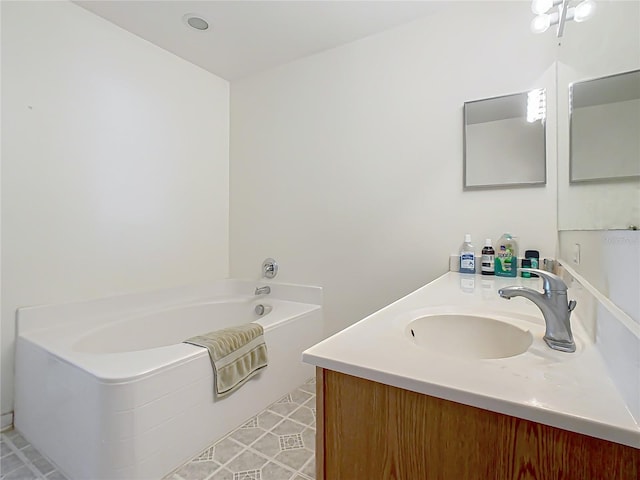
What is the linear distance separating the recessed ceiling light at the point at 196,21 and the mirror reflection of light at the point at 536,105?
78.1 inches

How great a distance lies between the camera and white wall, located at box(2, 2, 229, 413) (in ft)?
5.48

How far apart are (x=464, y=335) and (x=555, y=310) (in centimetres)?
31

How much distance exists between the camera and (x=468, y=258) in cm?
176

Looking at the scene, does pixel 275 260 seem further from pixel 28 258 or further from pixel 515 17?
pixel 515 17

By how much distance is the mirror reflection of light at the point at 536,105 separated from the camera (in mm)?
1648

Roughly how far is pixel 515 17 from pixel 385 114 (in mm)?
819

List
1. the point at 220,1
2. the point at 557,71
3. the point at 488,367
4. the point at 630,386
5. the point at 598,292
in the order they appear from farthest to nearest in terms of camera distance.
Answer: the point at 220,1 → the point at 557,71 → the point at 598,292 → the point at 488,367 → the point at 630,386

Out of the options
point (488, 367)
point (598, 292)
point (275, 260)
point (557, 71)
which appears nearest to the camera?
point (488, 367)

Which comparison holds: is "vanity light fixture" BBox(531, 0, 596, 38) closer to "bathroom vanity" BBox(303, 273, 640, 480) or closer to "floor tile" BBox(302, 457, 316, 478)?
"bathroom vanity" BBox(303, 273, 640, 480)

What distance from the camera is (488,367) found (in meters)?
0.61

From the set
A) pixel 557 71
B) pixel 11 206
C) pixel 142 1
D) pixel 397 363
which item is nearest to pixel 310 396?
pixel 397 363

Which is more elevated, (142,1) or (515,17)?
(142,1)

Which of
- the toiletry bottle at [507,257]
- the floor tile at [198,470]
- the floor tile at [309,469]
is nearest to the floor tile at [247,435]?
the floor tile at [198,470]

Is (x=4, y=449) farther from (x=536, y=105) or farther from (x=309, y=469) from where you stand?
(x=536, y=105)
